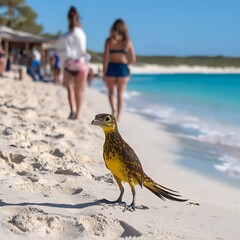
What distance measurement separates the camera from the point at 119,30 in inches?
243

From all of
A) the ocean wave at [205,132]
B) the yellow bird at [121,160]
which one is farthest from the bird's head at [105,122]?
the ocean wave at [205,132]

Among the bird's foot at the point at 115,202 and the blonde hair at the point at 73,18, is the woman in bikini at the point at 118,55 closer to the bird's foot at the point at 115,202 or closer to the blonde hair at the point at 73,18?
the blonde hair at the point at 73,18

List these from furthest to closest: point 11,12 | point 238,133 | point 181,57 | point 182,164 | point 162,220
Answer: point 181,57
point 11,12
point 238,133
point 182,164
point 162,220

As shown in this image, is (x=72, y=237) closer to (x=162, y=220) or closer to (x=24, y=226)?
(x=24, y=226)

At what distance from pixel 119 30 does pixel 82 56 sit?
22.2 inches

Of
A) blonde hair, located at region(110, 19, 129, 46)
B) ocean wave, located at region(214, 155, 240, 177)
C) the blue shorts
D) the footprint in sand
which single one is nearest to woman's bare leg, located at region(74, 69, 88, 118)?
the blue shorts

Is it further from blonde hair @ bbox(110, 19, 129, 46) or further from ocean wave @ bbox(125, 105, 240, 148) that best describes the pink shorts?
ocean wave @ bbox(125, 105, 240, 148)

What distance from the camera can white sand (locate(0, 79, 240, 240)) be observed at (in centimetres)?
225

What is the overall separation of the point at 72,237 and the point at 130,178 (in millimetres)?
519

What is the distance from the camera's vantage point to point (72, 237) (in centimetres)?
214

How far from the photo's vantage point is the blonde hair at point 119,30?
6148 mm

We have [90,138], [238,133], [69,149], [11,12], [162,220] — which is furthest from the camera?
[11,12]

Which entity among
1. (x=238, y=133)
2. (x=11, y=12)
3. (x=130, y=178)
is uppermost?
(x=11, y=12)

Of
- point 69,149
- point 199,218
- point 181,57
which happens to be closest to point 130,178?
point 199,218
